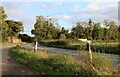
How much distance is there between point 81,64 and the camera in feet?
39.2

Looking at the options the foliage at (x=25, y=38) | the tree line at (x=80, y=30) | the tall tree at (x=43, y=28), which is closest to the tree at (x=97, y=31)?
the tree line at (x=80, y=30)

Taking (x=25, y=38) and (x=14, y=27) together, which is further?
(x=25, y=38)

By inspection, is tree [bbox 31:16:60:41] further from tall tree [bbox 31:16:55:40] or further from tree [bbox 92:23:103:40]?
tree [bbox 92:23:103:40]

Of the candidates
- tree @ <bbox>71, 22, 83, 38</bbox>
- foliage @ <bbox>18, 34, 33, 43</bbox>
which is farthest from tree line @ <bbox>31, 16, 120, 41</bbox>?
foliage @ <bbox>18, 34, 33, 43</bbox>

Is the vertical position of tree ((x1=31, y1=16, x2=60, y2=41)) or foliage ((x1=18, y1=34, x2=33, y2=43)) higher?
tree ((x1=31, y1=16, x2=60, y2=41))

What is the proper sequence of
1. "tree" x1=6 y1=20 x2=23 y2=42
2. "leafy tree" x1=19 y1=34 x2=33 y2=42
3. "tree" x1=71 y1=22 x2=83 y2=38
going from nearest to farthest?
"tree" x1=71 y1=22 x2=83 y2=38, "tree" x1=6 y1=20 x2=23 y2=42, "leafy tree" x1=19 y1=34 x2=33 y2=42

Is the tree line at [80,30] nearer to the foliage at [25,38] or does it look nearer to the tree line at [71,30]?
the tree line at [71,30]

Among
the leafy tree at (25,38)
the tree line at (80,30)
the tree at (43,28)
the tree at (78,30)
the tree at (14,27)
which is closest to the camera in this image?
the tree line at (80,30)

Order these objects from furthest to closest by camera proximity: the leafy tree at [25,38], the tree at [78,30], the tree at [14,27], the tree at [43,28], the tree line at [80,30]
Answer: the leafy tree at [25,38] < the tree at [14,27] < the tree at [43,28] < the tree at [78,30] < the tree line at [80,30]

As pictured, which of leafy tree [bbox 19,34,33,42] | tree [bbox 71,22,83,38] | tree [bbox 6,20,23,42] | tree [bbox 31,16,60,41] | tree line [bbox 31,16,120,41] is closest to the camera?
tree line [bbox 31,16,120,41]

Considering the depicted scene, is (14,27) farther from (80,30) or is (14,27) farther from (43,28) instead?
(80,30)

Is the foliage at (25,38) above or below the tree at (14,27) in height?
below

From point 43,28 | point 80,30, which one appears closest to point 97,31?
point 80,30

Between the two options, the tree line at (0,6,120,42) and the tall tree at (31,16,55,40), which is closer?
the tree line at (0,6,120,42)
